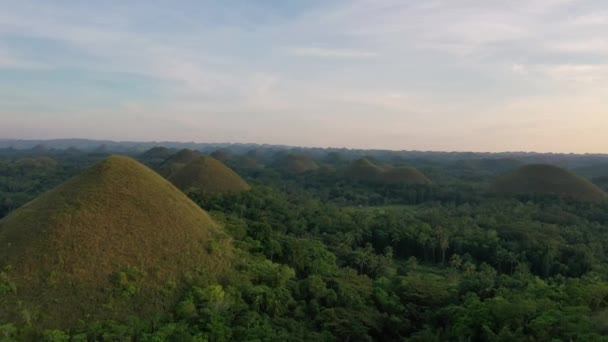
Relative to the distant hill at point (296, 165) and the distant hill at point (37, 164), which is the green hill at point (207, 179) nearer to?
the distant hill at point (296, 165)

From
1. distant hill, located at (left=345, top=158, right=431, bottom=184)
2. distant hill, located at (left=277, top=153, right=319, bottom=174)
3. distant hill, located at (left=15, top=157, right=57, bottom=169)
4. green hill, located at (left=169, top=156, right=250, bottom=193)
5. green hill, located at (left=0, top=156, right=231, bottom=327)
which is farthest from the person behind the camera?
distant hill, located at (left=277, top=153, right=319, bottom=174)

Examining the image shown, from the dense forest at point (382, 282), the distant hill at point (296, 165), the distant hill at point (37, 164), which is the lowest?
the dense forest at point (382, 282)

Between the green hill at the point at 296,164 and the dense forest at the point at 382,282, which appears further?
the green hill at the point at 296,164

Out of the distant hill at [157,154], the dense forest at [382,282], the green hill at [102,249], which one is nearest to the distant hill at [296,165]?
the distant hill at [157,154]

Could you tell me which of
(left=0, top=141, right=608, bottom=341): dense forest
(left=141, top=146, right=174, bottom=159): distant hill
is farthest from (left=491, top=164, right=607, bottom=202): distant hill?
(left=141, top=146, right=174, bottom=159): distant hill

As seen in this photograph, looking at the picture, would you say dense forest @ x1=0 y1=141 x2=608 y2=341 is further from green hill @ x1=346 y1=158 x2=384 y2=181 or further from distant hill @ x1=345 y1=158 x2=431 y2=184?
green hill @ x1=346 y1=158 x2=384 y2=181

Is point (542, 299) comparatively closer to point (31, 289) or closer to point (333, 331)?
point (333, 331)

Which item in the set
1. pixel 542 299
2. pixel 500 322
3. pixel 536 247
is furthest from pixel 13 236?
pixel 536 247

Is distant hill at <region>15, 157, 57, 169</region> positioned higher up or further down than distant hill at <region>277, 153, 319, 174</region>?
further down
